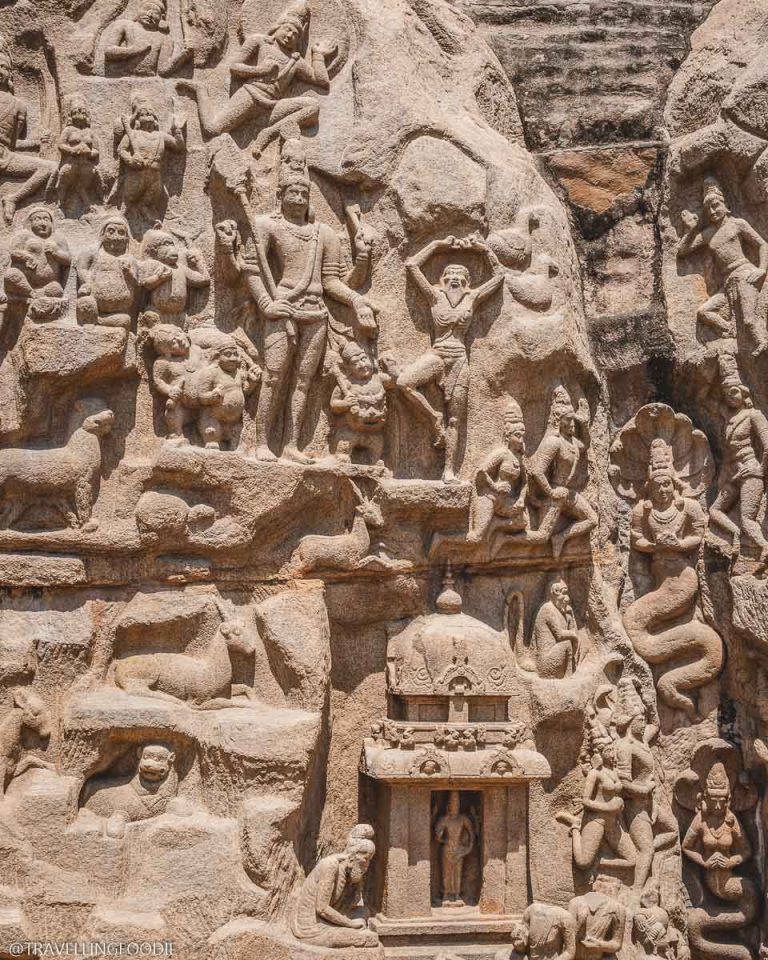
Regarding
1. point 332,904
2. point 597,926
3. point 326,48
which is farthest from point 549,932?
point 326,48

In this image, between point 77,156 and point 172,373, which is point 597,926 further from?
point 77,156

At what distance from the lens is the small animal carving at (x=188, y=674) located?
9.94 metres

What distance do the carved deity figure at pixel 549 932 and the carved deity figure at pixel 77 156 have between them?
20.4ft

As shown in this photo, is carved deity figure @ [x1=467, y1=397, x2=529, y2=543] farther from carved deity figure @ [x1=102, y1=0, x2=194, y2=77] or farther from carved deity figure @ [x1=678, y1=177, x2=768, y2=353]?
carved deity figure @ [x1=102, y1=0, x2=194, y2=77]

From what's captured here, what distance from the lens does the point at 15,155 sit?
1021 centimetres

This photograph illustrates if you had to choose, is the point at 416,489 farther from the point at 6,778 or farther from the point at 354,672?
the point at 6,778

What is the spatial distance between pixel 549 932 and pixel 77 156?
6.66m

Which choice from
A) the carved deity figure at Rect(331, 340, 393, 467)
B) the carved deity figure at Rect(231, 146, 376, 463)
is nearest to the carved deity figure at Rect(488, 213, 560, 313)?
the carved deity figure at Rect(231, 146, 376, 463)

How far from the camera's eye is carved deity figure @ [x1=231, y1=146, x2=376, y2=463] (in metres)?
10.1

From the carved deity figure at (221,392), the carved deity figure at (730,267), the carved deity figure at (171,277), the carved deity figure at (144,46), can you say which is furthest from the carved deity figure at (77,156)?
the carved deity figure at (730,267)

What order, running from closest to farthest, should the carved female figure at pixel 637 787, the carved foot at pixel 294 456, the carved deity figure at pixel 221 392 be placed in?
1. the carved deity figure at pixel 221 392
2. the carved foot at pixel 294 456
3. the carved female figure at pixel 637 787

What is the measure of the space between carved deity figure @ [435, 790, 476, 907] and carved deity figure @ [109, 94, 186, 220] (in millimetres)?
5053

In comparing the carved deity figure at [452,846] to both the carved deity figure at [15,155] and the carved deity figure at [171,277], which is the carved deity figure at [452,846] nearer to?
the carved deity figure at [171,277]

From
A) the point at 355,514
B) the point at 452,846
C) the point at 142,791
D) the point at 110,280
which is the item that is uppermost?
the point at 110,280
